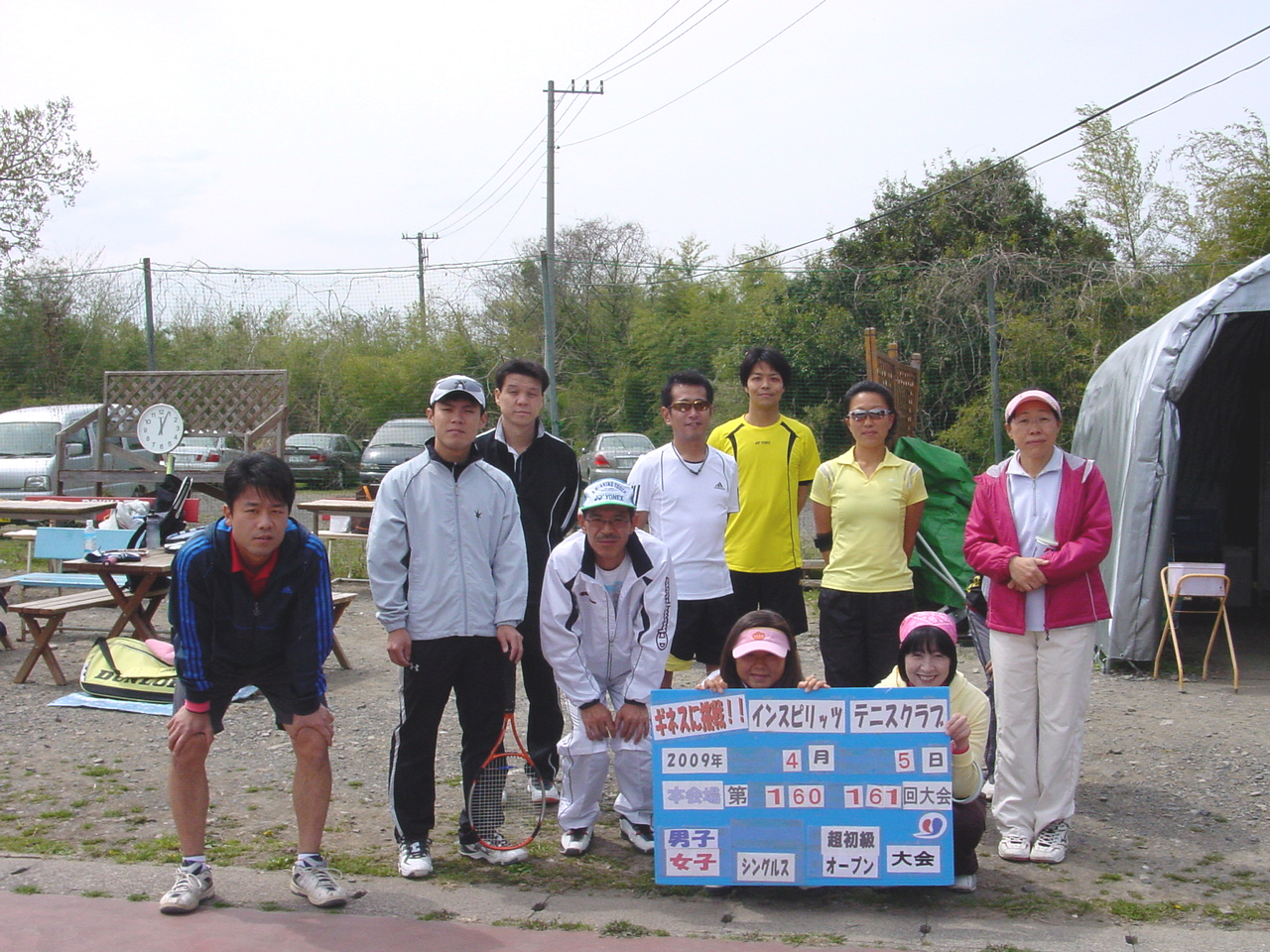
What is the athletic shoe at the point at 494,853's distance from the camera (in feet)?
13.8

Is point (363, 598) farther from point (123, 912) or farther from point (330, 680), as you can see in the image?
point (123, 912)

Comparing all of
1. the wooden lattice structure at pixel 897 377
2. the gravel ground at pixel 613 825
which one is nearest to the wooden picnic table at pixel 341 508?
the gravel ground at pixel 613 825

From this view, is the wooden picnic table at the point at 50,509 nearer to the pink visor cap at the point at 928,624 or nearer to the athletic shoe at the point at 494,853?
the athletic shoe at the point at 494,853

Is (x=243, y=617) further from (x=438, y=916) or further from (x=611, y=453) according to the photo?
(x=611, y=453)

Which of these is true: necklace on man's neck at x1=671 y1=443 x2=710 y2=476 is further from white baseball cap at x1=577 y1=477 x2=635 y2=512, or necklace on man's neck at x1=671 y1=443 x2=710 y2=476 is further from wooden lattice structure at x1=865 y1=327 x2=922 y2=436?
wooden lattice structure at x1=865 y1=327 x2=922 y2=436

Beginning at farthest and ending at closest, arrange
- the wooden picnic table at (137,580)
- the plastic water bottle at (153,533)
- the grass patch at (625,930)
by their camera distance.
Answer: the plastic water bottle at (153,533), the wooden picnic table at (137,580), the grass patch at (625,930)

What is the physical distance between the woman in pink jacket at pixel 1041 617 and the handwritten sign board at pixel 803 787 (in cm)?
69

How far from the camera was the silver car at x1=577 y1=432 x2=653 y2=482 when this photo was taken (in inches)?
679

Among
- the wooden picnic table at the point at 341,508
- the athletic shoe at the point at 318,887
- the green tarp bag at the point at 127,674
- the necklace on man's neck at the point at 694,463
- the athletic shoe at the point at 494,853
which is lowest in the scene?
the athletic shoe at the point at 494,853

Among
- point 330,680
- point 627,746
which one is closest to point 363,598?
point 330,680

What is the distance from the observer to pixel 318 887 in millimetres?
3787

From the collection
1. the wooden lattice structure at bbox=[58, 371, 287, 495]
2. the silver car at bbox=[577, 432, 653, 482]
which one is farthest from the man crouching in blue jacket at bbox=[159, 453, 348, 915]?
the silver car at bbox=[577, 432, 653, 482]

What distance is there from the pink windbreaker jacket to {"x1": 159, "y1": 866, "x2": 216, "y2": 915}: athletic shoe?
10.3ft

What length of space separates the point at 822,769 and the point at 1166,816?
6.41 feet
